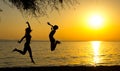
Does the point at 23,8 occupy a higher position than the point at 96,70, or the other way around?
the point at 23,8

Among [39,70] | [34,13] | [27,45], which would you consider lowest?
[39,70]

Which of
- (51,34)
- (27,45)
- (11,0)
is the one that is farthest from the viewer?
(27,45)

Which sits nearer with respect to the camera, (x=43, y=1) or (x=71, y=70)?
(x=43, y=1)

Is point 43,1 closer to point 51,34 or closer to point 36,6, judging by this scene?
point 36,6

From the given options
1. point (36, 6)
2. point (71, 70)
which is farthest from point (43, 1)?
point (71, 70)

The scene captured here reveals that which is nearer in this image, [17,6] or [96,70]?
[17,6]

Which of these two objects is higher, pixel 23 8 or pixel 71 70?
pixel 23 8

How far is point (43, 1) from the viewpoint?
55.7ft

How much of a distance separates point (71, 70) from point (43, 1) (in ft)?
15.7

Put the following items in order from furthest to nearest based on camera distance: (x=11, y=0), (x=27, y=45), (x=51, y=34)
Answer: (x=27, y=45) < (x=51, y=34) < (x=11, y=0)

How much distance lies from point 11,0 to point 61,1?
2.33 metres

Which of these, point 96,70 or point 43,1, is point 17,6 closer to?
point 43,1

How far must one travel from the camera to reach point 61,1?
55.9 feet

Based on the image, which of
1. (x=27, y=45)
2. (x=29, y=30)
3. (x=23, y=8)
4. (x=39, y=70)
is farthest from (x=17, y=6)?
(x=39, y=70)
